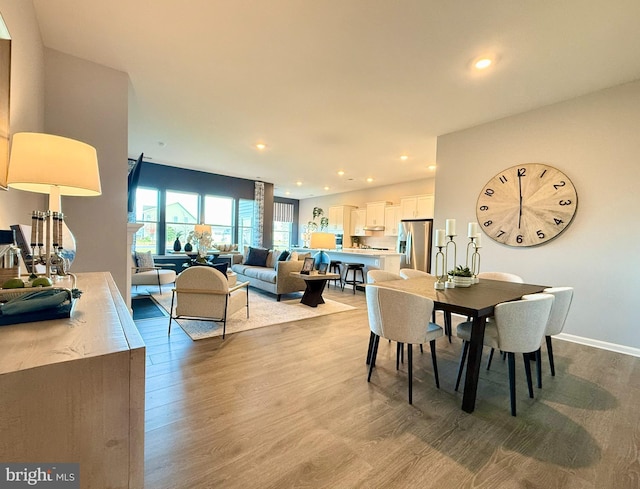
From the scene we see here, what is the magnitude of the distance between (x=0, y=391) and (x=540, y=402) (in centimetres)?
291

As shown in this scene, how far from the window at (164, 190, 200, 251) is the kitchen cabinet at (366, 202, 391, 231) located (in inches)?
198

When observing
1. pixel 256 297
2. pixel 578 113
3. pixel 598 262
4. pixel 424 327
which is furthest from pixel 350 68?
pixel 256 297

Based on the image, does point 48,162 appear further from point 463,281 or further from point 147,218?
point 147,218

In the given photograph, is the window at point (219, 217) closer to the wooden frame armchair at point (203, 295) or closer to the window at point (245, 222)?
the window at point (245, 222)

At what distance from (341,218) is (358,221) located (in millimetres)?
595

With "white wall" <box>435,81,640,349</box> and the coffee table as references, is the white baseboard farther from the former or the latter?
the coffee table

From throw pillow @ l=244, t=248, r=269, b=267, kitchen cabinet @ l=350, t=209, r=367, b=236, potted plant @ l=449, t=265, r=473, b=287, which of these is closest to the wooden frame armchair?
potted plant @ l=449, t=265, r=473, b=287

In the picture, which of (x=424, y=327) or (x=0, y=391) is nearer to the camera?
(x=0, y=391)

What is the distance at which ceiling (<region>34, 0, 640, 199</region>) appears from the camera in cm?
213

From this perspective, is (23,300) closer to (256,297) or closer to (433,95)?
(433,95)

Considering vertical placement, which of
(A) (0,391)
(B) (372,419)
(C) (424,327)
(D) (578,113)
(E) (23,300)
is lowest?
(B) (372,419)

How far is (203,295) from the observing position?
3342 millimetres

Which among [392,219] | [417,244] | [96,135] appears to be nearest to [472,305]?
[96,135]

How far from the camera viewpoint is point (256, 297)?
529 centimetres
